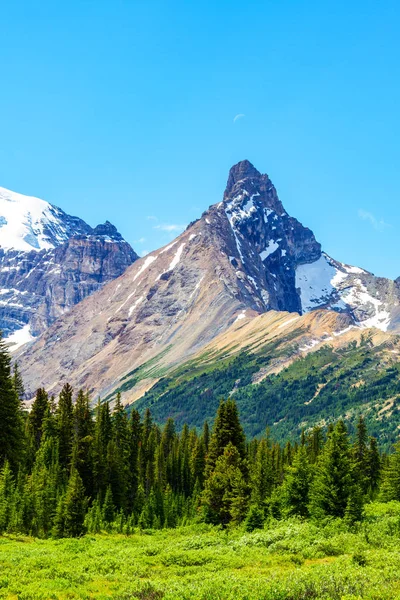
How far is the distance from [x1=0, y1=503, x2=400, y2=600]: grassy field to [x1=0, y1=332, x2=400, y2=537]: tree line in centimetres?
696

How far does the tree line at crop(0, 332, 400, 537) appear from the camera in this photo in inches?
1999

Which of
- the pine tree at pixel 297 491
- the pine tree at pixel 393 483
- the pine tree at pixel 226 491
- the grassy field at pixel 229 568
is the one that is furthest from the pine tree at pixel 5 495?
the pine tree at pixel 393 483

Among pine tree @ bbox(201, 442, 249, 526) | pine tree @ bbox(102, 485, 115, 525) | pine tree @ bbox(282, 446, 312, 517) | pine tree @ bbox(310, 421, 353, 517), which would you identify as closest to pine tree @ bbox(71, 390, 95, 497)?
pine tree @ bbox(102, 485, 115, 525)

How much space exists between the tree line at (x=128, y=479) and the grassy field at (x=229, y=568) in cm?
696

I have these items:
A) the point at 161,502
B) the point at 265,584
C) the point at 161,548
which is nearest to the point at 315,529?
the point at 161,548

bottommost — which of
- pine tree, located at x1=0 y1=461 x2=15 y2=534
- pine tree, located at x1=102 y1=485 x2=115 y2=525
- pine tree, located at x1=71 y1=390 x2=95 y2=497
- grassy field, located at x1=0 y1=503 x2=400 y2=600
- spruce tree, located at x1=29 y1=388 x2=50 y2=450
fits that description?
grassy field, located at x1=0 y1=503 x2=400 y2=600

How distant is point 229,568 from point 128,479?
5176cm

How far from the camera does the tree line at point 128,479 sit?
50781mm

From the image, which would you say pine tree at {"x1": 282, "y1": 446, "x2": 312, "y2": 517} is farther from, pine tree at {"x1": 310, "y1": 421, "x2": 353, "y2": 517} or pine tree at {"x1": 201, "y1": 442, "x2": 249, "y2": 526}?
pine tree at {"x1": 201, "y1": 442, "x2": 249, "y2": 526}

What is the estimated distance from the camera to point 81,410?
7419 cm

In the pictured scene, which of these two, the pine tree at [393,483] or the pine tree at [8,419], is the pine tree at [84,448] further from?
the pine tree at [393,483]

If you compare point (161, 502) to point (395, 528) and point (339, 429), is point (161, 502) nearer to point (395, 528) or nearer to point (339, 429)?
point (339, 429)

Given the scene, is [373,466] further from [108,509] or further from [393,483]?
[108,509]

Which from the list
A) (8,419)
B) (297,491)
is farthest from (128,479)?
(8,419)
